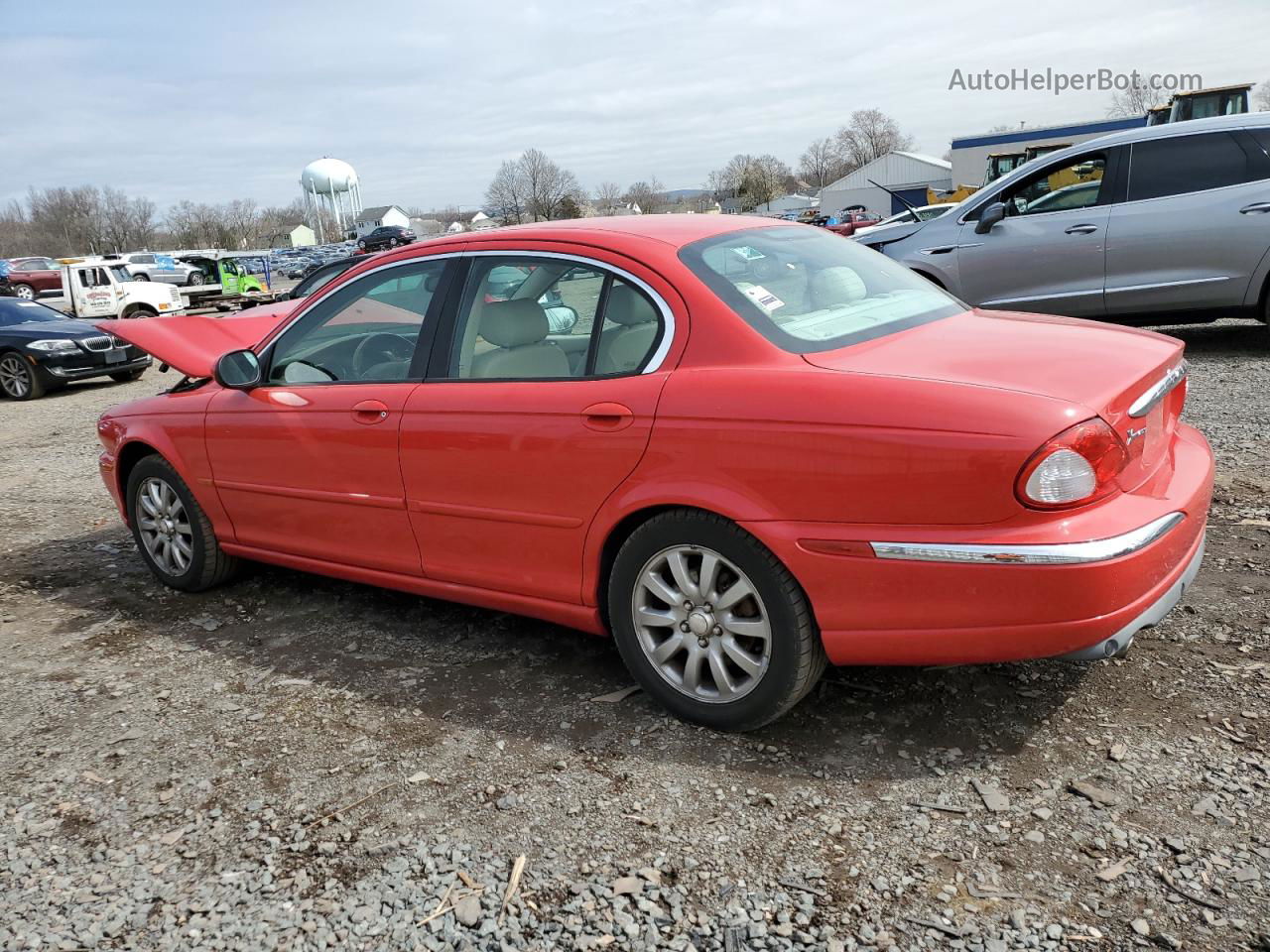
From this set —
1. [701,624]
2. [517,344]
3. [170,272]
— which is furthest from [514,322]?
[170,272]

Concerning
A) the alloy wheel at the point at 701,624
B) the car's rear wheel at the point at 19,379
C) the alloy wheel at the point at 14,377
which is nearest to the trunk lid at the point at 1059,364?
the alloy wheel at the point at 701,624

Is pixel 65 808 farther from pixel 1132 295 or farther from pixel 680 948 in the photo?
pixel 1132 295

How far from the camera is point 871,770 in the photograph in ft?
9.53

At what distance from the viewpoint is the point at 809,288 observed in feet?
11.1

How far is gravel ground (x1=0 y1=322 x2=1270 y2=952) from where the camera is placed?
237 centimetres

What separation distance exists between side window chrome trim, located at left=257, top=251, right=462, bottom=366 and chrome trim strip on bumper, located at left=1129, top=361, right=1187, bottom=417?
236 cm

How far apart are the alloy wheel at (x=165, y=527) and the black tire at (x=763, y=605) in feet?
8.46

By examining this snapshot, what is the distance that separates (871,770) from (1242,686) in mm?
1256

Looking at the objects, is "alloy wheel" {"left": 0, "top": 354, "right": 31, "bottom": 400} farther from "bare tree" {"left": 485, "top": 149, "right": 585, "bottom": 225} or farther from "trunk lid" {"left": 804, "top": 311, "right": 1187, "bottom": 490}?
"bare tree" {"left": 485, "top": 149, "right": 585, "bottom": 225}

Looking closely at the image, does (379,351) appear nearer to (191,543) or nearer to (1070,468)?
(191,543)

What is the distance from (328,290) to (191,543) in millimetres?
1519

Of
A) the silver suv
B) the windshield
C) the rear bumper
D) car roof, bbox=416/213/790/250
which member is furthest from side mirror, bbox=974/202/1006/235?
the silver suv

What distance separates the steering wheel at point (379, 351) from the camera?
3.85 meters

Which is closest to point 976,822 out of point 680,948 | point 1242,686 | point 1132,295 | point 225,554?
point 680,948
